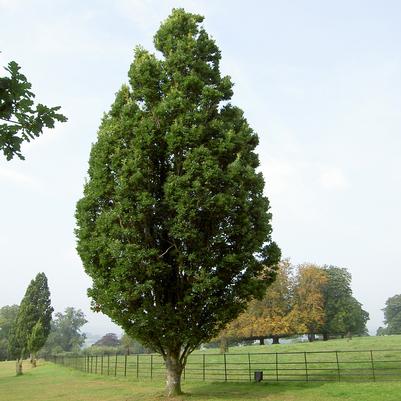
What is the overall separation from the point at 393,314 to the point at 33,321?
402 feet

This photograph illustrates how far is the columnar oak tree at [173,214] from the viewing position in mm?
17828

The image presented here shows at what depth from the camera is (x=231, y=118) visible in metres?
21.5

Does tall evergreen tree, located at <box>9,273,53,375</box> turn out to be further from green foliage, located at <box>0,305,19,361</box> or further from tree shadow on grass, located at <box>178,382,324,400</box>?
tree shadow on grass, located at <box>178,382,324,400</box>

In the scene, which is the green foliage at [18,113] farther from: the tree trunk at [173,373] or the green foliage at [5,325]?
the green foliage at [5,325]

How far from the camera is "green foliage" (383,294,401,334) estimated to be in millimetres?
132875

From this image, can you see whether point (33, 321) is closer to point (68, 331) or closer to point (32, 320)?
point (32, 320)

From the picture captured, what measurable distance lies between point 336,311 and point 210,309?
58.7 m

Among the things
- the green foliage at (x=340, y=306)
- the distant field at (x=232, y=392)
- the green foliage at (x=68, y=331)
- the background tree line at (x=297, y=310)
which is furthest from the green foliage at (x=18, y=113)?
the green foliage at (x=68, y=331)

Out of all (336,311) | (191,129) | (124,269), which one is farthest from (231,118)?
(336,311)

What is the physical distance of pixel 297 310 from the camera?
209 feet

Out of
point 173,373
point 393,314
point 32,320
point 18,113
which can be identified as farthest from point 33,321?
point 393,314

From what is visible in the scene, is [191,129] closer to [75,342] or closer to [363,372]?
[363,372]

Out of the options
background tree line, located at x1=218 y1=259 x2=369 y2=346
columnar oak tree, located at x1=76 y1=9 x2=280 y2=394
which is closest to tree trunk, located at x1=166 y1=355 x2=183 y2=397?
columnar oak tree, located at x1=76 y1=9 x2=280 y2=394

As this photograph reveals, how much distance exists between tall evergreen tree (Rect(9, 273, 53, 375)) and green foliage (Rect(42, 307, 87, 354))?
6359 cm
